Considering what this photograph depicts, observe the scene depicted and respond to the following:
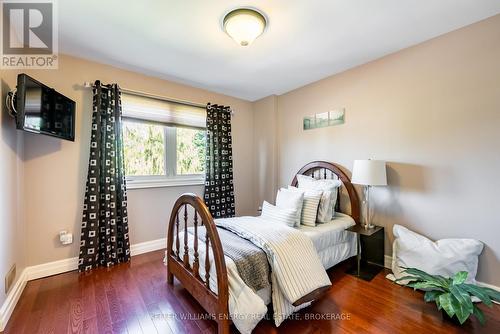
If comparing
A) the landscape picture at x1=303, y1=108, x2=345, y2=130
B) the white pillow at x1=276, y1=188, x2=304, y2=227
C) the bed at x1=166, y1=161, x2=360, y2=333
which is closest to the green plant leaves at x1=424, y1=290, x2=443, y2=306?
the bed at x1=166, y1=161, x2=360, y2=333

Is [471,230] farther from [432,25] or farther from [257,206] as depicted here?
[257,206]

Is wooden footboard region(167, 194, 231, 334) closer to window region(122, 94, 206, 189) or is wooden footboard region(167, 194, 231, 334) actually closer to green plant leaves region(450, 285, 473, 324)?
window region(122, 94, 206, 189)

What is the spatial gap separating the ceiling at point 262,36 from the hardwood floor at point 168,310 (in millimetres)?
2454

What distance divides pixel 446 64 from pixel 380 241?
195cm

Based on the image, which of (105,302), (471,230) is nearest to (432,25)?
(471,230)

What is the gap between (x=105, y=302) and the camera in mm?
1883

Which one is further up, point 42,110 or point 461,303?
point 42,110

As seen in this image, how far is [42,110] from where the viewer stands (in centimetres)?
193

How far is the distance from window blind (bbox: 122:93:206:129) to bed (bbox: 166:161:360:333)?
1583 mm

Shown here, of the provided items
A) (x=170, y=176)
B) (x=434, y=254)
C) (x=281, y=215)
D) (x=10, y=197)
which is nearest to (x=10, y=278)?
(x=10, y=197)

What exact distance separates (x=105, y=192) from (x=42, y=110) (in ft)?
3.30

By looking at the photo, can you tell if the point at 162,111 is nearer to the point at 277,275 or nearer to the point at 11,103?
the point at 11,103

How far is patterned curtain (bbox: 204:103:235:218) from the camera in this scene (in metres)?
3.46

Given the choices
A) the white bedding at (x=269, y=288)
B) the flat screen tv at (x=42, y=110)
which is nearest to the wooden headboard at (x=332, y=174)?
the white bedding at (x=269, y=288)
